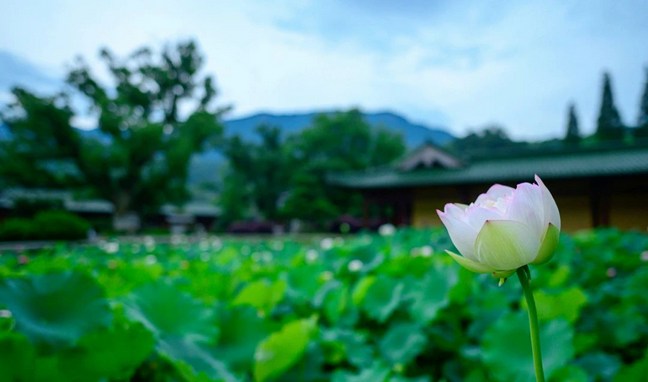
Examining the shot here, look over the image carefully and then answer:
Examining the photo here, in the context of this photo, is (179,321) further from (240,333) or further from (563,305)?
(563,305)

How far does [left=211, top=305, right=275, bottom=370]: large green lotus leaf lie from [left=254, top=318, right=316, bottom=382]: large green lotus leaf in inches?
3.6

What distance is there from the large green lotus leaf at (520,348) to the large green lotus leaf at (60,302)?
1.83ft

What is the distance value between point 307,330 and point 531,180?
8.67 metres

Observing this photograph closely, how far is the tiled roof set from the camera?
28.9 ft

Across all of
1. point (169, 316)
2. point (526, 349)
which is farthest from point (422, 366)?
point (169, 316)

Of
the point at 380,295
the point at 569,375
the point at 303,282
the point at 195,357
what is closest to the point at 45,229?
the point at 303,282

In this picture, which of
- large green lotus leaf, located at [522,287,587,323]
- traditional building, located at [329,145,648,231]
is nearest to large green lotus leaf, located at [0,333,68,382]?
large green lotus leaf, located at [522,287,587,323]

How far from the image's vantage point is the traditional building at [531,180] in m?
8.69

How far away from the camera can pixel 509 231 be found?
0.28m

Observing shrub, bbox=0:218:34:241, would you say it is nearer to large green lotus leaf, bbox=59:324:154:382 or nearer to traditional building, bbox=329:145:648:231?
traditional building, bbox=329:145:648:231

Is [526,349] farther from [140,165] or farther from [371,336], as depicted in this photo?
[140,165]

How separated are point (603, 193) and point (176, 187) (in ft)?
47.5

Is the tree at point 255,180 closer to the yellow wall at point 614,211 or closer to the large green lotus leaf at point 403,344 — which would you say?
the yellow wall at point 614,211

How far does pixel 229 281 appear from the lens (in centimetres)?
133
